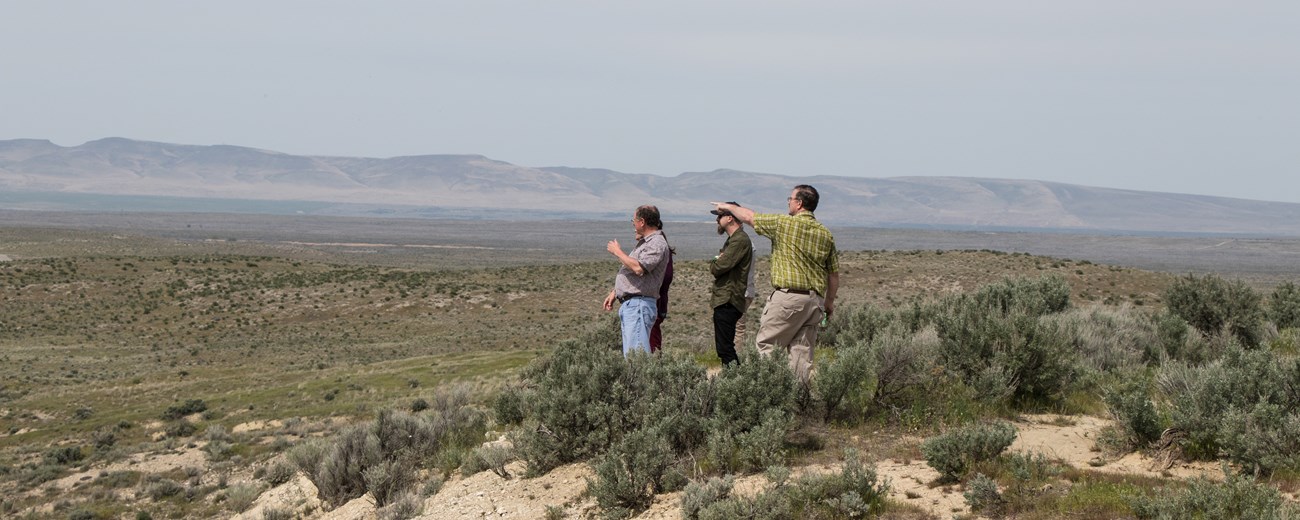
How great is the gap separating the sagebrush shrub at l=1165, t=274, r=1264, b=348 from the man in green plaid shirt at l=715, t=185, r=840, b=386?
875cm

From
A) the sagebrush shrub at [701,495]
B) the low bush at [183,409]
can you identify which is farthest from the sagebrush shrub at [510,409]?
the low bush at [183,409]

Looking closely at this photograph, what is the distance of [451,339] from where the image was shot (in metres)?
34.7

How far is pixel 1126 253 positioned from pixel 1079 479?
10705 centimetres

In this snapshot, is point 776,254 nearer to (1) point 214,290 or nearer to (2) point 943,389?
(2) point 943,389

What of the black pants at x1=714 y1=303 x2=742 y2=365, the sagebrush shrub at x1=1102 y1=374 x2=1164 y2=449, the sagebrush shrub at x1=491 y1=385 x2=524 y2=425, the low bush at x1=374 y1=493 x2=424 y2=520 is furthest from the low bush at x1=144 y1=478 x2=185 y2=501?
the sagebrush shrub at x1=1102 y1=374 x2=1164 y2=449

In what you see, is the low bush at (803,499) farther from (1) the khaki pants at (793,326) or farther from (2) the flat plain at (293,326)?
(2) the flat plain at (293,326)

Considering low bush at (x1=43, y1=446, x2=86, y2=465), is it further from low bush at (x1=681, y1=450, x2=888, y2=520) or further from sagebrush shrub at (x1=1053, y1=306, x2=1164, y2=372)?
sagebrush shrub at (x1=1053, y1=306, x2=1164, y2=372)

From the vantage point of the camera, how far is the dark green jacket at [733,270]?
27.6ft

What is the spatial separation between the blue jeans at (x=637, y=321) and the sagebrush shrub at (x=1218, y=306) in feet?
30.1

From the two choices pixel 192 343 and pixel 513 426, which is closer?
pixel 513 426

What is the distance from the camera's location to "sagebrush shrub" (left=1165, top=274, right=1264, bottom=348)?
14.0 meters

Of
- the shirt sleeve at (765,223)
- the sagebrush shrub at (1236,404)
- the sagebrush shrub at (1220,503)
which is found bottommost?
the sagebrush shrub at (1220,503)

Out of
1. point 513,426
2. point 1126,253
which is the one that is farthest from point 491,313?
point 1126,253

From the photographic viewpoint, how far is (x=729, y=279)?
855cm
